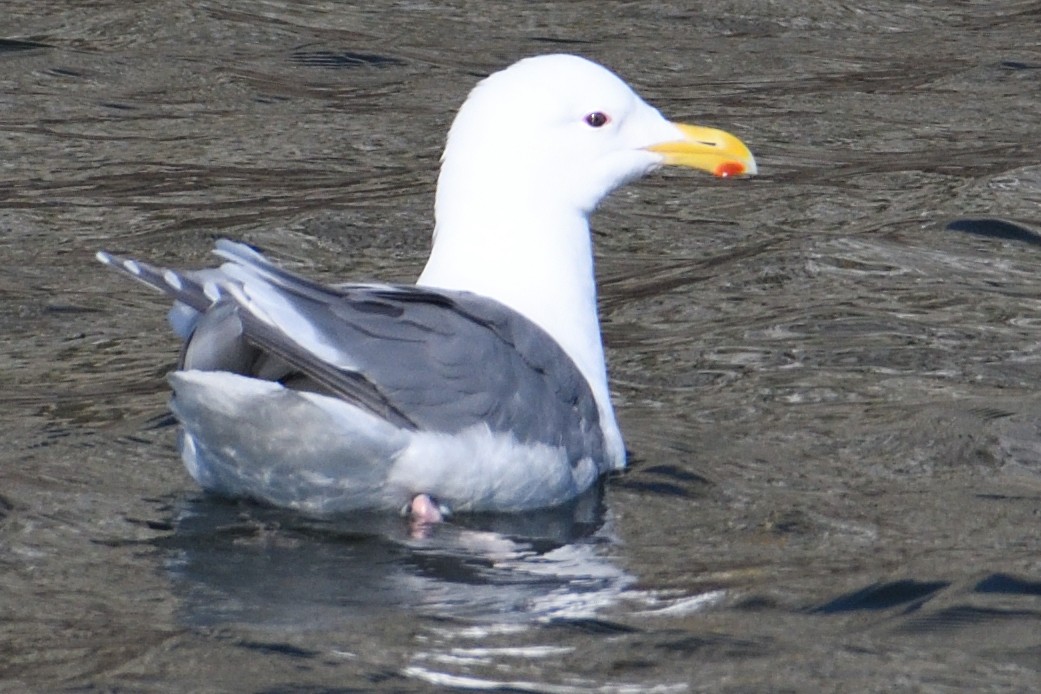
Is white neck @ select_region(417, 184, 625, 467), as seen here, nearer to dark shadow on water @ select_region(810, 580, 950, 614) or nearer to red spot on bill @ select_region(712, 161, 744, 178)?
red spot on bill @ select_region(712, 161, 744, 178)

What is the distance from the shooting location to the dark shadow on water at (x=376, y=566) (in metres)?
4.40

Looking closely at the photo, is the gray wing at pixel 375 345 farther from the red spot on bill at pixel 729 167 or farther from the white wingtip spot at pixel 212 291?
the red spot on bill at pixel 729 167

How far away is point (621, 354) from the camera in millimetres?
6660

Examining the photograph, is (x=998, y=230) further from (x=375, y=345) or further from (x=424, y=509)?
(x=375, y=345)

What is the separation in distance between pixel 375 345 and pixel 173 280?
50 centimetres

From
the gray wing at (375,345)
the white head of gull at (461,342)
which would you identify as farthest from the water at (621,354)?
the gray wing at (375,345)

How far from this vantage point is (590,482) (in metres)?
5.28

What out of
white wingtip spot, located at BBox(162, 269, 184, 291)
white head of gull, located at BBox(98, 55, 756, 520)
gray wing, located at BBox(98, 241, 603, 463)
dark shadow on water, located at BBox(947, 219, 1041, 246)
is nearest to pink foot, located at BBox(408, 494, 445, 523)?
white head of gull, located at BBox(98, 55, 756, 520)

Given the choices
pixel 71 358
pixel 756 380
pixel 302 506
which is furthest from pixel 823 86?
pixel 302 506

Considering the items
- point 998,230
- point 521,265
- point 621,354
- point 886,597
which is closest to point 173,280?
point 521,265

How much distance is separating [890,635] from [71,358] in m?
3.19

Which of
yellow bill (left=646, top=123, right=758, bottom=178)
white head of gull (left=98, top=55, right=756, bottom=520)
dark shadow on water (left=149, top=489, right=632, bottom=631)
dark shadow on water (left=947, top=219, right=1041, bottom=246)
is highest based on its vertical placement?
yellow bill (left=646, top=123, right=758, bottom=178)

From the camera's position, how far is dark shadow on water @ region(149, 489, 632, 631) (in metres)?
4.40

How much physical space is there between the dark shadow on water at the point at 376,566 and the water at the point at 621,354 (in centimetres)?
1
